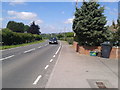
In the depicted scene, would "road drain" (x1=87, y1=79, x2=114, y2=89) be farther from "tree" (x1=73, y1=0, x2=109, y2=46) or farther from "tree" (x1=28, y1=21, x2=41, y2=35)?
"tree" (x1=28, y1=21, x2=41, y2=35)

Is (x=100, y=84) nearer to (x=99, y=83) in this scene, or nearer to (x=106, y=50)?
(x=99, y=83)

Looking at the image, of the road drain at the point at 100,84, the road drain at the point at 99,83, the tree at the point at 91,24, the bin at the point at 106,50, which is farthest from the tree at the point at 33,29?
the road drain at the point at 100,84

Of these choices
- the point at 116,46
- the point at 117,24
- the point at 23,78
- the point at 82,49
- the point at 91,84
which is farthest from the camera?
the point at 82,49

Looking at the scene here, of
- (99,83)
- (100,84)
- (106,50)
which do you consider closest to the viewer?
(100,84)

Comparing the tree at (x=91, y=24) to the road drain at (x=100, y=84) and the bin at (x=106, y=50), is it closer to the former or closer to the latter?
the bin at (x=106, y=50)

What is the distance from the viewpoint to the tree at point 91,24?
19484mm

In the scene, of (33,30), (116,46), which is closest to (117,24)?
(116,46)

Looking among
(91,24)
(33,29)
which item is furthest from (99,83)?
(33,29)

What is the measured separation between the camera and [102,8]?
20.3 metres

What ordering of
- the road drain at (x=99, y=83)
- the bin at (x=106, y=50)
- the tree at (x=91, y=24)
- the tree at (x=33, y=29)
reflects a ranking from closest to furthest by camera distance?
the road drain at (x=99, y=83)
the bin at (x=106, y=50)
the tree at (x=91, y=24)
the tree at (x=33, y=29)

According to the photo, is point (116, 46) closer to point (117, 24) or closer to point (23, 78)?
point (117, 24)

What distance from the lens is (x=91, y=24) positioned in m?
19.4

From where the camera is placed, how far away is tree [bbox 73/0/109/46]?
63.9 ft

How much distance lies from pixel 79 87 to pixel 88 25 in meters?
13.1
